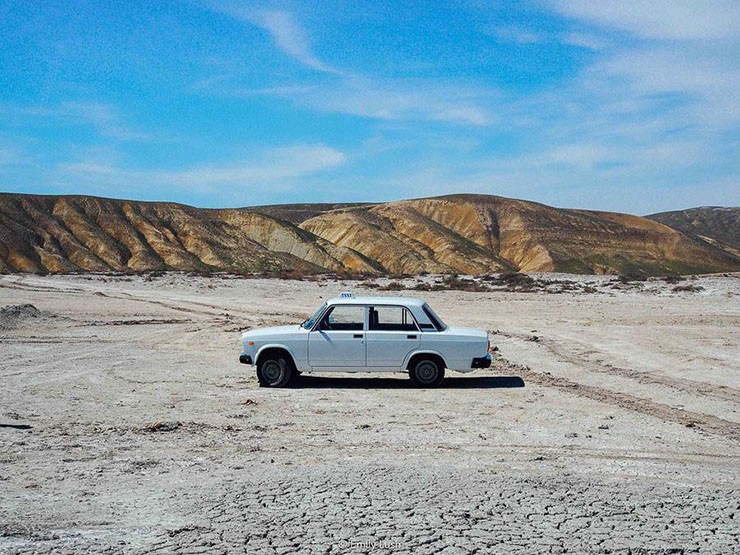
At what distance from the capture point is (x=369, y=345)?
12.9 m

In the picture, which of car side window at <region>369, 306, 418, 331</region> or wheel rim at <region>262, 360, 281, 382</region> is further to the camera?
wheel rim at <region>262, 360, 281, 382</region>

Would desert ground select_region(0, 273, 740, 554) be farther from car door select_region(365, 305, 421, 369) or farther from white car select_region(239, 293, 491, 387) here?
car door select_region(365, 305, 421, 369)

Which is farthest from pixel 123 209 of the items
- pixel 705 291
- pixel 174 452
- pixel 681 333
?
pixel 174 452

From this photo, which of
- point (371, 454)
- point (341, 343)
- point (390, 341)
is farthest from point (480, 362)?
point (371, 454)

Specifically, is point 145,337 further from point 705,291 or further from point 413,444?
point 705,291

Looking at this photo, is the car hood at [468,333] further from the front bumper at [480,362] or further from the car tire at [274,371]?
the car tire at [274,371]

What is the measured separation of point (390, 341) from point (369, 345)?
38 cm

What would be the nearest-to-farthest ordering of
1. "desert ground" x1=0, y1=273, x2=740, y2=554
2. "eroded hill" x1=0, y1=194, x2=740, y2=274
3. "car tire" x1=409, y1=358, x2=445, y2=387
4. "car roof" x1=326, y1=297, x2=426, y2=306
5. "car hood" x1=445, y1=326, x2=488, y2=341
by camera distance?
"desert ground" x1=0, y1=273, x2=740, y2=554 < "car hood" x1=445, y1=326, x2=488, y2=341 < "car tire" x1=409, y1=358, x2=445, y2=387 < "car roof" x1=326, y1=297, x2=426, y2=306 < "eroded hill" x1=0, y1=194, x2=740, y2=274

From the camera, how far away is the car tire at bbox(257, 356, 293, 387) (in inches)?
517

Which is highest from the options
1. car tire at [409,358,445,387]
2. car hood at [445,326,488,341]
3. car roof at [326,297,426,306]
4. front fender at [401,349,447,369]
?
car roof at [326,297,426,306]

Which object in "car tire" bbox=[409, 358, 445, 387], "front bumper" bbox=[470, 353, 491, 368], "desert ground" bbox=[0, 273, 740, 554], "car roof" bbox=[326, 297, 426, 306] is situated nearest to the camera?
"desert ground" bbox=[0, 273, 740, 554]

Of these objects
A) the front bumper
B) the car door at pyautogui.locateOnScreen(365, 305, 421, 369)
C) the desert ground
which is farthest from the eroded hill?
the front bumper

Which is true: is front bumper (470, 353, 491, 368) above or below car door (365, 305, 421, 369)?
below

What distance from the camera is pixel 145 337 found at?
21766 mm
